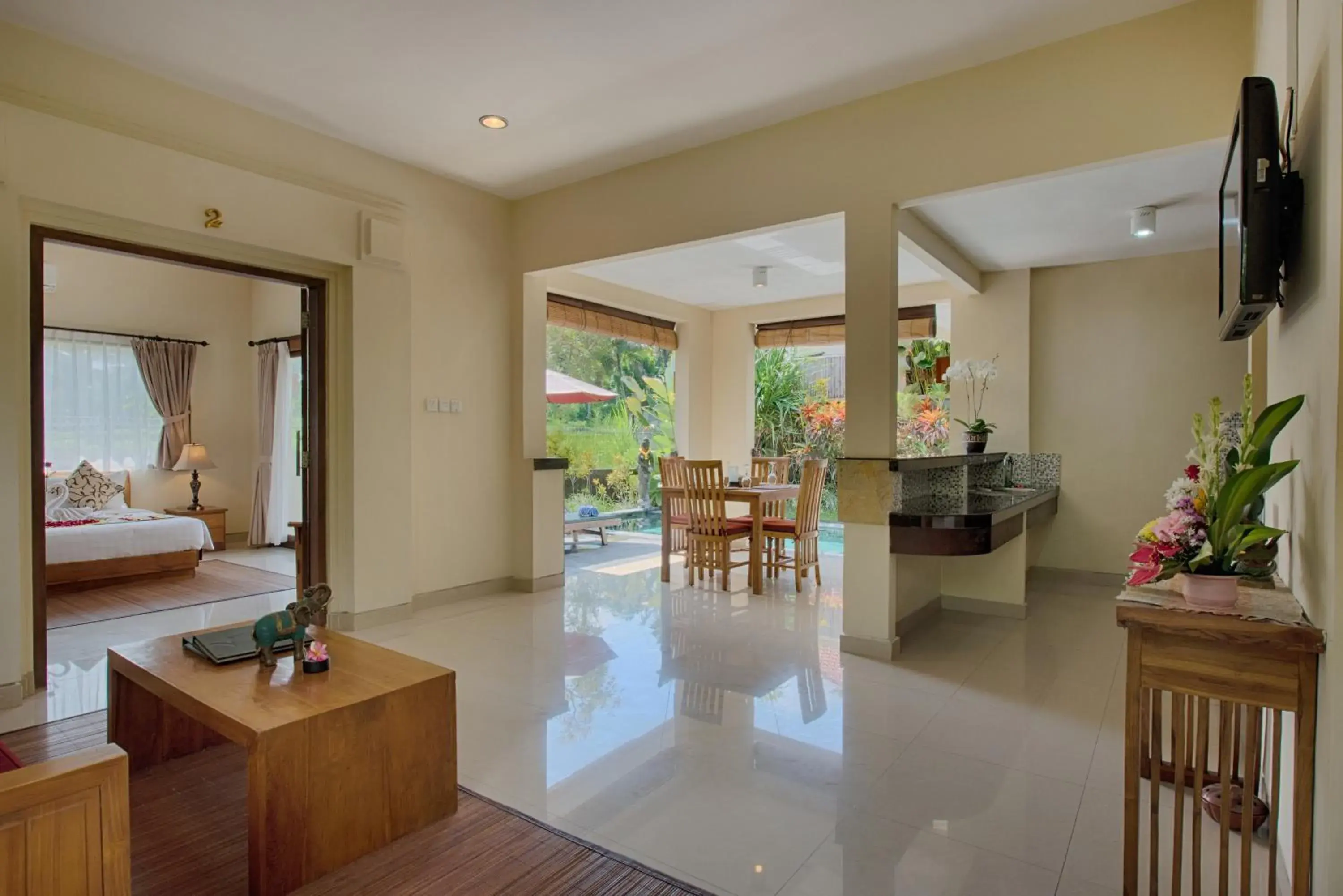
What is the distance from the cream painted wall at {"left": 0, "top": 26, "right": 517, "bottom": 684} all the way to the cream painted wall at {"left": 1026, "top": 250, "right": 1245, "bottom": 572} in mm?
4183

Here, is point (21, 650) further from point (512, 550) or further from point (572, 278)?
point (572, 278)

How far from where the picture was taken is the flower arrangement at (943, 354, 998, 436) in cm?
491

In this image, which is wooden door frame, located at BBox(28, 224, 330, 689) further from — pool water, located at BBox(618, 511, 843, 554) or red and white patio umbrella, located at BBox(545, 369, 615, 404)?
pool water, located at BBox(618, 511, 843, 554)

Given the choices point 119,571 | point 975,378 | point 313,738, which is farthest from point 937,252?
point 119,571

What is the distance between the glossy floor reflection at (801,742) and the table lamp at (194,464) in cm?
414

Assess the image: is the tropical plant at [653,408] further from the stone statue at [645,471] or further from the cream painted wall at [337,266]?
the cream painted wall at [337,266]

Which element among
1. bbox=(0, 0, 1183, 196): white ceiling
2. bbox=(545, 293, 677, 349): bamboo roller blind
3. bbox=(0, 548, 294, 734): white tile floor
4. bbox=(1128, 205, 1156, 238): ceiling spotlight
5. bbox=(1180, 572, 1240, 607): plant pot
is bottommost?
bbox=(0, 548, 294, 734): white tile floor

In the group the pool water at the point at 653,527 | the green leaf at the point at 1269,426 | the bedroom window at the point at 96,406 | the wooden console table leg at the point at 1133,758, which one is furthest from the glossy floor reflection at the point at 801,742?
the bedroom window at the point at 96,406

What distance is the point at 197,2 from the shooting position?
→ 2.76 metres

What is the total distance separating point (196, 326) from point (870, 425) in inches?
277

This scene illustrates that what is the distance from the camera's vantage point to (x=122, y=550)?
5.47m

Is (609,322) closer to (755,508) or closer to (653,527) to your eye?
(755,508)

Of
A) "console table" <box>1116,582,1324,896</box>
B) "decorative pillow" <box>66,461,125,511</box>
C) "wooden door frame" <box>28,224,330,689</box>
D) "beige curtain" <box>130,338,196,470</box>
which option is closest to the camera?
"console table" <box>1116,582,1324,896</box>

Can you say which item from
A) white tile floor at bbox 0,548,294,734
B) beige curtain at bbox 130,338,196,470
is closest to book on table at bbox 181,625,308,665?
white tile floor at bbox 0,548,294,734
